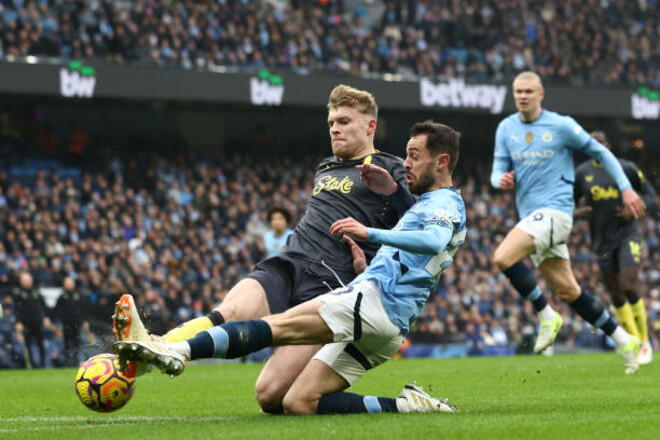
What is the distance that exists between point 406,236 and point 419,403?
1197mm

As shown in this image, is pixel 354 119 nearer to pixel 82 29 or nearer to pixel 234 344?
pixel 234 344

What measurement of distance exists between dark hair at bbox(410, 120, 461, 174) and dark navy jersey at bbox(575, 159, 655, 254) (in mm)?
6660

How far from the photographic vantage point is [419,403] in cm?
602

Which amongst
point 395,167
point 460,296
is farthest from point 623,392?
point 460,296

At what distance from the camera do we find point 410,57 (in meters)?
26.2

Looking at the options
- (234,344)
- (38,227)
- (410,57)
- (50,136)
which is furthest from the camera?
(410,57)

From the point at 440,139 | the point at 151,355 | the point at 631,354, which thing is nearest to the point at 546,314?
the point at 631,354

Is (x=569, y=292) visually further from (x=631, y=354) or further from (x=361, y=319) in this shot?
(x=361, y=319)

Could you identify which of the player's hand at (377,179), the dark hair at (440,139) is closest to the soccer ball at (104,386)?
the player's hand at (377,179)

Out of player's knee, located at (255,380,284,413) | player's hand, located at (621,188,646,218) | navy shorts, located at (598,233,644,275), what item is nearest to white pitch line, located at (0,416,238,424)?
player's knee, located at (255,380,284,413)

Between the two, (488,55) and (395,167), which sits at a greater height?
(488,55)

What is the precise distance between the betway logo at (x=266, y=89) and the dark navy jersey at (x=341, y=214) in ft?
56.0

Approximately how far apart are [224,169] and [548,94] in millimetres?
8434

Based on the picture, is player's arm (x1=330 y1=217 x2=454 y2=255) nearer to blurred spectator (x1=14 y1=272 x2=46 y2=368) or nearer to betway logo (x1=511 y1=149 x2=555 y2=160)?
betway logo (x1=511 y1=149 x2=555 y2=160)
